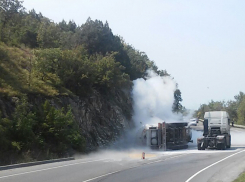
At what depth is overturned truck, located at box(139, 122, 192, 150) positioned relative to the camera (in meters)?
34.4

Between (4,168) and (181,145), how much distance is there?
21.3m

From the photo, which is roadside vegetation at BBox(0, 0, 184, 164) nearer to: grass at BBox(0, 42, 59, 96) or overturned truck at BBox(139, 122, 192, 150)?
grass at BBox(0, 42, 59, 96)

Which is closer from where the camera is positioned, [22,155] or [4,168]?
[4,168]

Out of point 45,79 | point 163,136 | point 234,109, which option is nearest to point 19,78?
point 45,79

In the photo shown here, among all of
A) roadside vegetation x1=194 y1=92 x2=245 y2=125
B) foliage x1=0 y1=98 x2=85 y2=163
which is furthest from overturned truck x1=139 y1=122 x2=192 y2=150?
roadside vegetation x1=194 y1=92 x2=245 y2=125

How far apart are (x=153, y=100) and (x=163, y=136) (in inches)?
455

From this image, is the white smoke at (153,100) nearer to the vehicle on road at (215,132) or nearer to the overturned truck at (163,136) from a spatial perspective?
the overturned truck at (163,136)

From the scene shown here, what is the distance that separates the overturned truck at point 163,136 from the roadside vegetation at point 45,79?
6.37 m

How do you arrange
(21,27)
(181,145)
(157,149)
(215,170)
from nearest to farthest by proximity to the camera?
1. (215,170)
2. (157,149)
3. (181,145)
4. (21,27)

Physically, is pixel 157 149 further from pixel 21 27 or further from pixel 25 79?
pixel 21 27

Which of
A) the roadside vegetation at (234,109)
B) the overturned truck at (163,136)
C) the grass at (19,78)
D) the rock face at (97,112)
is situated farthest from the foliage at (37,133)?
the roadside vegetation at (234,109)

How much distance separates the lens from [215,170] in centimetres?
1977

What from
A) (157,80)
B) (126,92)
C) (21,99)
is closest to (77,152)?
(21,99)

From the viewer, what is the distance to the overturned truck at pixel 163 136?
34406mm
